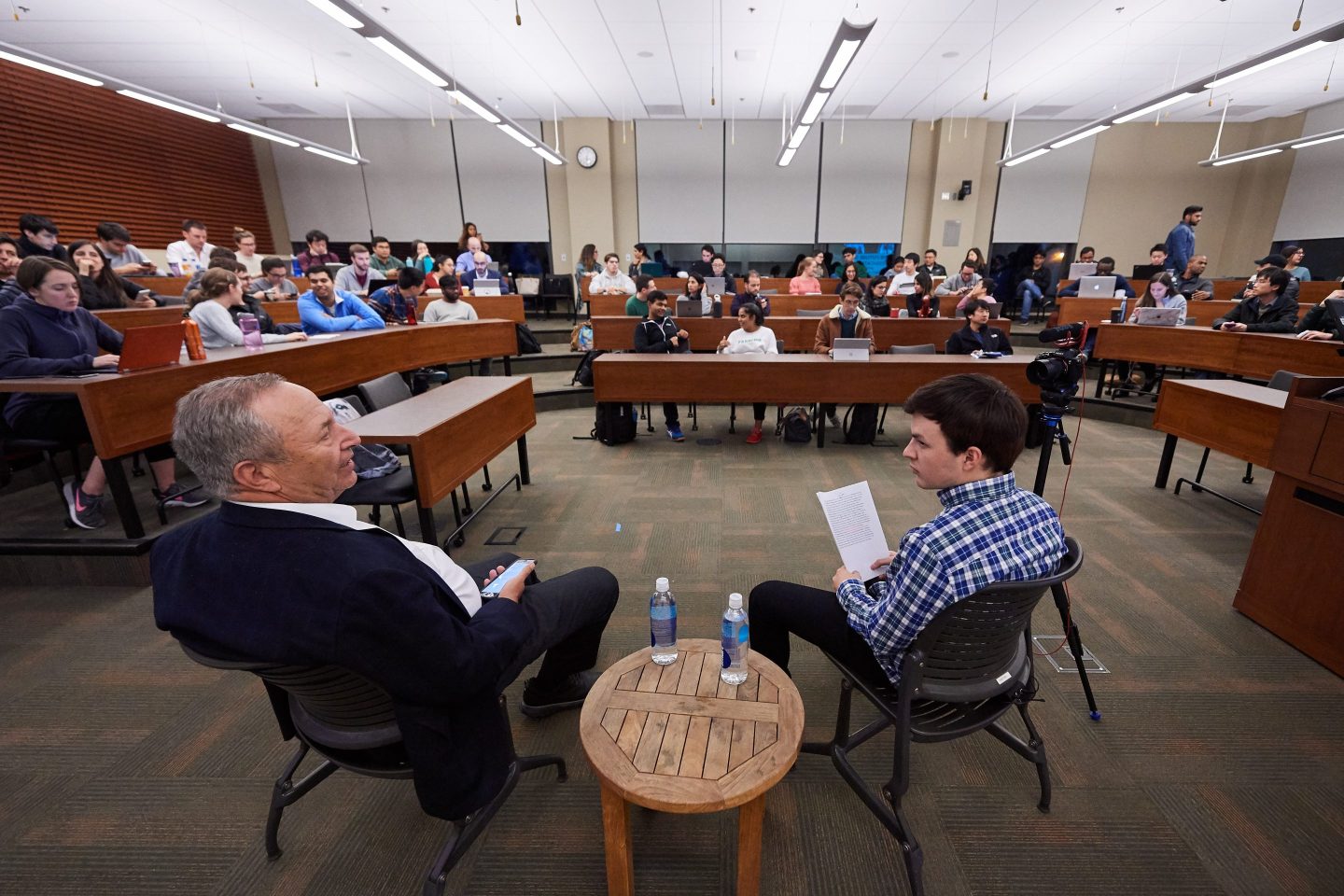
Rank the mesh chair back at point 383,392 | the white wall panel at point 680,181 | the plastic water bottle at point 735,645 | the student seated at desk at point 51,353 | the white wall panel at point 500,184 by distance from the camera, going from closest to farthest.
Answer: the plastic water bottle at point 735,645, the student seated at desk at point 51,353, the mesh chair back at point 383,392, the white wall panel at point 680,181, the white wall panel at point 500,184

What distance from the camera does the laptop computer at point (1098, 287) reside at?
6273 mm

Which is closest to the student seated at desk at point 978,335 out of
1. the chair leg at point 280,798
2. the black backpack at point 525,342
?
the black backpack at point 525,342

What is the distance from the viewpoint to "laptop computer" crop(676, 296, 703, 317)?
6.10 metres

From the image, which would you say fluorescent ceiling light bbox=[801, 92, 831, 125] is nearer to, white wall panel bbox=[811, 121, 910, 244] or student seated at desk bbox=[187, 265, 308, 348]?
white wall panel bbox=[811, 121, 910, 244]

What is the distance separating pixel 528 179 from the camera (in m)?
9.85

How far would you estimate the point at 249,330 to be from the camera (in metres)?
3.49

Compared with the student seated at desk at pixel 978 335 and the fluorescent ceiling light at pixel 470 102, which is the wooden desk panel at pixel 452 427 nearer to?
the fluorescent ceiling light at pixel 470 102

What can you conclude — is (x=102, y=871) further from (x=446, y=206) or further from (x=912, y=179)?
(x=912, y=179)

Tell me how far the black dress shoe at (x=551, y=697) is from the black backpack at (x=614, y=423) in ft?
9.59

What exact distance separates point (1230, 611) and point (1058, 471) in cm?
182

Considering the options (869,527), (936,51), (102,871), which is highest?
(936,51)

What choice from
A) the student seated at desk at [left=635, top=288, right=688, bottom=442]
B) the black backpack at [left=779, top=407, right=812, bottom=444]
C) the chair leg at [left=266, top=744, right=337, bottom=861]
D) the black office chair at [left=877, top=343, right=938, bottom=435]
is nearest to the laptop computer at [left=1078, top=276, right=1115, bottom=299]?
the black office chair at [left=877, top=343, right=938, bottom=435]

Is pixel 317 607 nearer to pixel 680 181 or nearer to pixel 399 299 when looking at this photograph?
pixel 399 299

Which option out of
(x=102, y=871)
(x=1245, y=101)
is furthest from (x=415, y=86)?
(x=1245, y=101)
